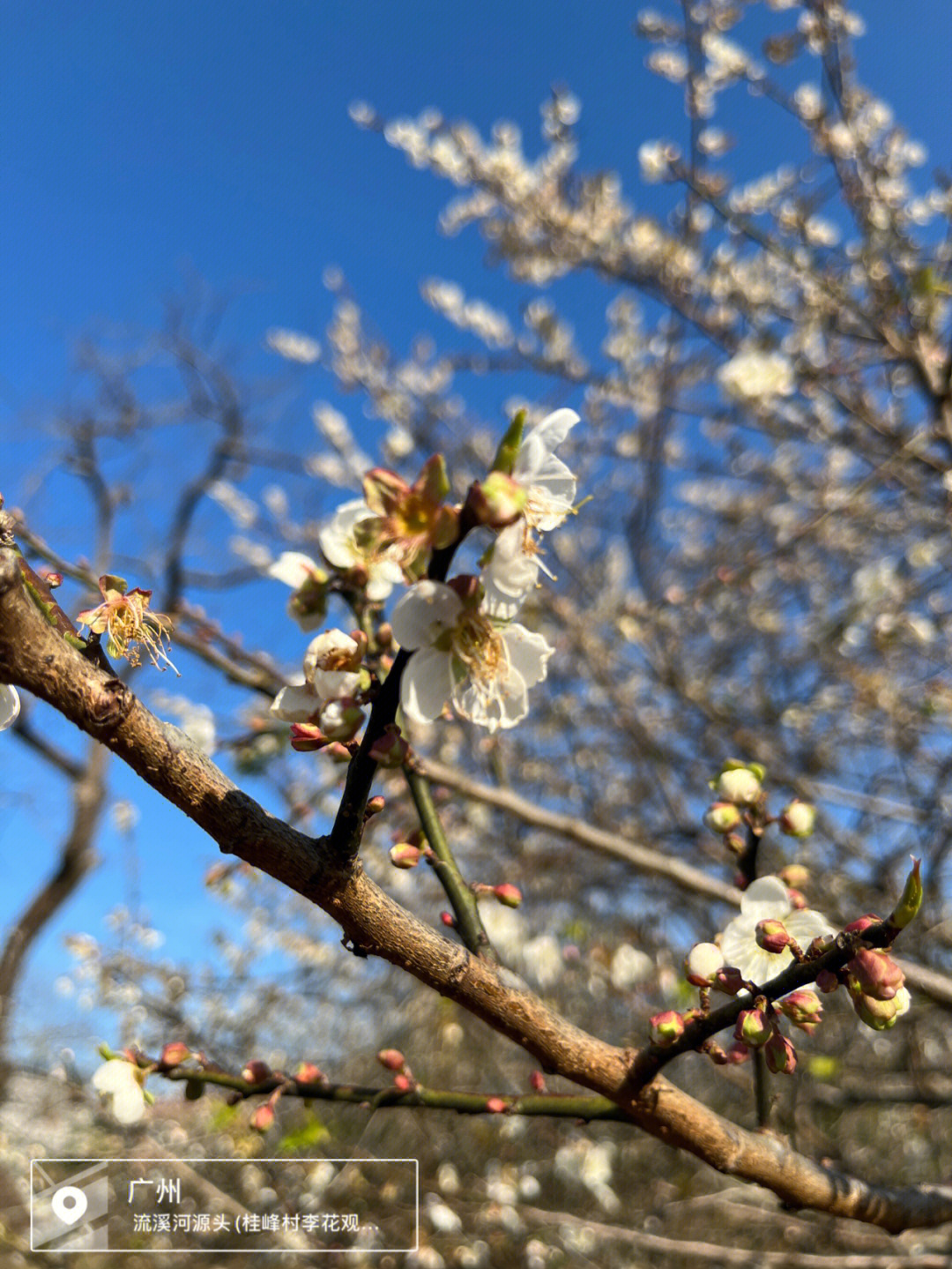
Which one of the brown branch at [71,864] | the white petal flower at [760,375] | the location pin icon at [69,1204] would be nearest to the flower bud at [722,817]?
the location pin icon at [69,1204]

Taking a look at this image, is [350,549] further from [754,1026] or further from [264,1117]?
[264,1117]

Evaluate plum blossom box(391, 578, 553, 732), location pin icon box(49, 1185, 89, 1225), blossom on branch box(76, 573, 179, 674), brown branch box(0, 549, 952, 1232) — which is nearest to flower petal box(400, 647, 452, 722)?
plum blossom box(391, 578, 553, 732)

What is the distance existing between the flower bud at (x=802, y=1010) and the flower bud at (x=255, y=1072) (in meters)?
0.63

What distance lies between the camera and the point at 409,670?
71 centimetres

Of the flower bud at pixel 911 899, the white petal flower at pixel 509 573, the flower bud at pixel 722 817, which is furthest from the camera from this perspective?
the flower bud at pixel 722 817

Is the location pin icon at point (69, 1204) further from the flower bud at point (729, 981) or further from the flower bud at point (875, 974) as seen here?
the flower bud at point (875, 974)

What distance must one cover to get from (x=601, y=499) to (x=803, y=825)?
4.93 m

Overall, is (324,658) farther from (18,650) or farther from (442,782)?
(442,782)

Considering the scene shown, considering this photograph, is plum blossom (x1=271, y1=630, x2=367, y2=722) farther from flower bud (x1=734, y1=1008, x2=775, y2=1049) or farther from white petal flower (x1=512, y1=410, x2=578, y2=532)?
flower bud (x1=734, y1=1008, x2=775, y2=1049)

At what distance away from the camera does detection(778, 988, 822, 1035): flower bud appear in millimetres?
772

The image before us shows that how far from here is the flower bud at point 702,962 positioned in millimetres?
914

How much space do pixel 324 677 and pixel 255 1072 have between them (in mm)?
600

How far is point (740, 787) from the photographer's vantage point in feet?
3.67

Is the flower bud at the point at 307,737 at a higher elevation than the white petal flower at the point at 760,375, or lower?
lower
